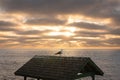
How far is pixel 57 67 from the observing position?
18.5 m

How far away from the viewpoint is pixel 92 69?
19469mm

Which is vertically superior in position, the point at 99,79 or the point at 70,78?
the point at 70,78

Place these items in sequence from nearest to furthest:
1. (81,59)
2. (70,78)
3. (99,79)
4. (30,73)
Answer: (70,78)
(81,59)
(30,73)
(99,79)

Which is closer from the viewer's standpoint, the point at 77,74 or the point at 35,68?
the point at 77,74

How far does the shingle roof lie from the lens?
17.3 metres

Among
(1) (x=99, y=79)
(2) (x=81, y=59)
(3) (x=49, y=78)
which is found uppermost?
(2) (x=81, y=59)

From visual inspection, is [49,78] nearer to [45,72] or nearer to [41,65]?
[45,72]

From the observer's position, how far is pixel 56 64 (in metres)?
18.9

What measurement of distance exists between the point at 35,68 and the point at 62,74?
3.18 meters

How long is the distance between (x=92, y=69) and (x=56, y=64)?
3137 millimetres

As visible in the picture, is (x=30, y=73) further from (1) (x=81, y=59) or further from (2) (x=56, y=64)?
(1) (x=81, y=59)

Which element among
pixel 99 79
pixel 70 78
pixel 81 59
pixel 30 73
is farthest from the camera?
pixel 99 79

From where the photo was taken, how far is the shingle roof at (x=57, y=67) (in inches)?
681

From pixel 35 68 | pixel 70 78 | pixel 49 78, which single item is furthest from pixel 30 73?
pixel 70 78
